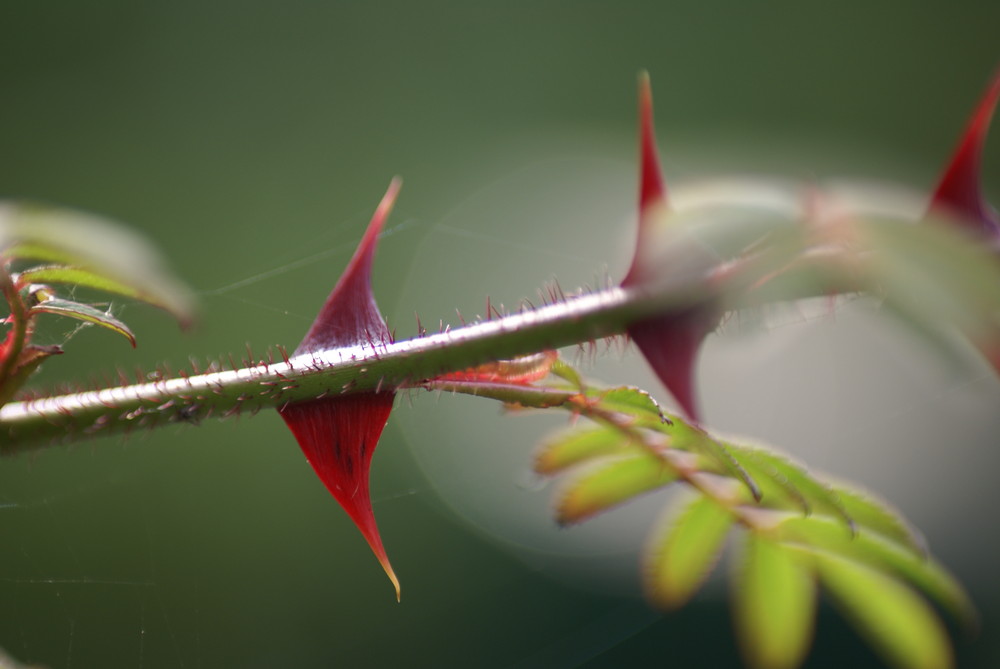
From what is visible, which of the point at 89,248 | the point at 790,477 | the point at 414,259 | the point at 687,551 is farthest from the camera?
the point at 414,259

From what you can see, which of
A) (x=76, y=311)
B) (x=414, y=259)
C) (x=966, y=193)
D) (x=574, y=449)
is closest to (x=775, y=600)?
(x=574, y=449)

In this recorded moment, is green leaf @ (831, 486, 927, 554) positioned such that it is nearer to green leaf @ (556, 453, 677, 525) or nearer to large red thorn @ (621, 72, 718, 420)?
green leaf @ (556, 453, 677, 525)

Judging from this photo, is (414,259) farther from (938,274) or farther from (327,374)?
(938,274)

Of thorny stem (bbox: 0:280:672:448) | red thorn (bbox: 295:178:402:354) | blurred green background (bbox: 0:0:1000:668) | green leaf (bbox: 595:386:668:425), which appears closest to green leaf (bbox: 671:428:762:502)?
green leaf (bbox: 595:386:668:425)

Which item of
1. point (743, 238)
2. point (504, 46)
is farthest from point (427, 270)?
point (743, 238)

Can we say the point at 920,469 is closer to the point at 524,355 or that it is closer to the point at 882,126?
the point at 882,126

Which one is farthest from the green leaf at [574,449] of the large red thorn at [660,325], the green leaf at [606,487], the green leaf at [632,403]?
the large red thorn at [660,325]

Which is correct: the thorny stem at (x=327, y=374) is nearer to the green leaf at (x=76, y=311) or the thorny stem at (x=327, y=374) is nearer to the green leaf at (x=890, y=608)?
the green leaf at (x=76, y=311)
